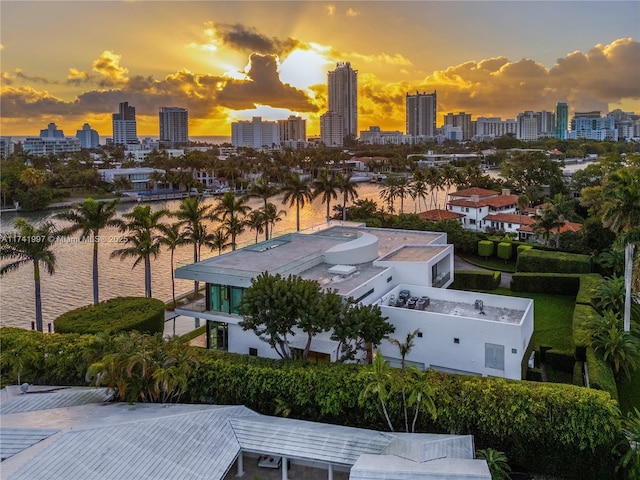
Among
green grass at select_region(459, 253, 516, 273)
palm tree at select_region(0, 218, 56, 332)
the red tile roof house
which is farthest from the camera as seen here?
the red tile roof house

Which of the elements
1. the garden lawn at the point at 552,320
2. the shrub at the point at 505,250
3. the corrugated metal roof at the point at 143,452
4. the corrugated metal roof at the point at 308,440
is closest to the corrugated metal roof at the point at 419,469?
the corrugated metal roof at the point at 308,440

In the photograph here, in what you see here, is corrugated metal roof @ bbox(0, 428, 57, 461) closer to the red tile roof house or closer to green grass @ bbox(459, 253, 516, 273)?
green grass @ bbox(459, 253, 516, 273)

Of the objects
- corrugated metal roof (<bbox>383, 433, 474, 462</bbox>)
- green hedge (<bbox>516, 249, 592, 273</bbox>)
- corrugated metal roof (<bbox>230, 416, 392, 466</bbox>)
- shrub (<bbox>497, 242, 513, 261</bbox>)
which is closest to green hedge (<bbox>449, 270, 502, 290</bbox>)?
green hedge (<bbox>516, 249, 592, 273</bbox>)

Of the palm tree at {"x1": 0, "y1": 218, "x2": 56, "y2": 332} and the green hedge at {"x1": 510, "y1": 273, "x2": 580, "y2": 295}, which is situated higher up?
the palm tree at {"x1": 0, "y1": 218, "x2": 56, "y2": 332}

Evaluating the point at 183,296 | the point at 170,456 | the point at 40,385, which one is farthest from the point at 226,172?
the point at 170,456

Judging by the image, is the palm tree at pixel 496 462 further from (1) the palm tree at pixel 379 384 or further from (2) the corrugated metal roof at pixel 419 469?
(1) the palm tree at pixel 379 384

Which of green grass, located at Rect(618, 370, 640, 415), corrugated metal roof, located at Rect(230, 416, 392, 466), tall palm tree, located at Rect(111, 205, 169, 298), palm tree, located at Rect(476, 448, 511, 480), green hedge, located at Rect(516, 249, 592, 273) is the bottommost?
green grass, located at Rect(618, 370, 640, 415)
